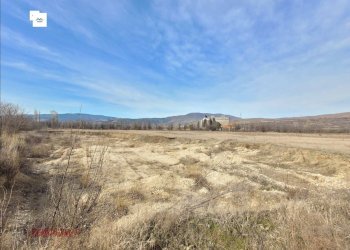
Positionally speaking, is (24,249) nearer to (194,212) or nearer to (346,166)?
(194,212)

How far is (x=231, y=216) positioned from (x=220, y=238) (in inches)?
31.4

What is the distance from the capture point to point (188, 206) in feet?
24.8

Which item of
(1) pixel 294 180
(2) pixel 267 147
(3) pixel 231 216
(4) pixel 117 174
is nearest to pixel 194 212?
(3) pixel 231 216

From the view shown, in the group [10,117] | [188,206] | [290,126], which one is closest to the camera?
[188,206]

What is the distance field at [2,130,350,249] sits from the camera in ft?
18.3

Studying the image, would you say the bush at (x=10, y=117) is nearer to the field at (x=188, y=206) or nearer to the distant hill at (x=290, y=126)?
the field at (x=188, y=206)

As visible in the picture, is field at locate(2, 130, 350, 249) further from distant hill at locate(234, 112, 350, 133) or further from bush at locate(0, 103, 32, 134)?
distant hill at locate(234, 112, 350, 133)

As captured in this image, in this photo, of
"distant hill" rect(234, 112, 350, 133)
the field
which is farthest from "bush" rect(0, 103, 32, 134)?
"distant hill" rect(234, 112, 350, 133)

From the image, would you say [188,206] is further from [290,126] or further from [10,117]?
[290,126]

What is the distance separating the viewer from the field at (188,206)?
5.59 meters

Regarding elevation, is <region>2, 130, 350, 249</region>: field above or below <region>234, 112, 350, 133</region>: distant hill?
below

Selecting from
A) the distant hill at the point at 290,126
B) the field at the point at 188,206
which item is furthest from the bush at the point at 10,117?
the distant hill at the point at 290,126

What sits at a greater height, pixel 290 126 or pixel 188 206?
pixel 290 126

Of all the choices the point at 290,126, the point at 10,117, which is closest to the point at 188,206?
the point at 10,117
